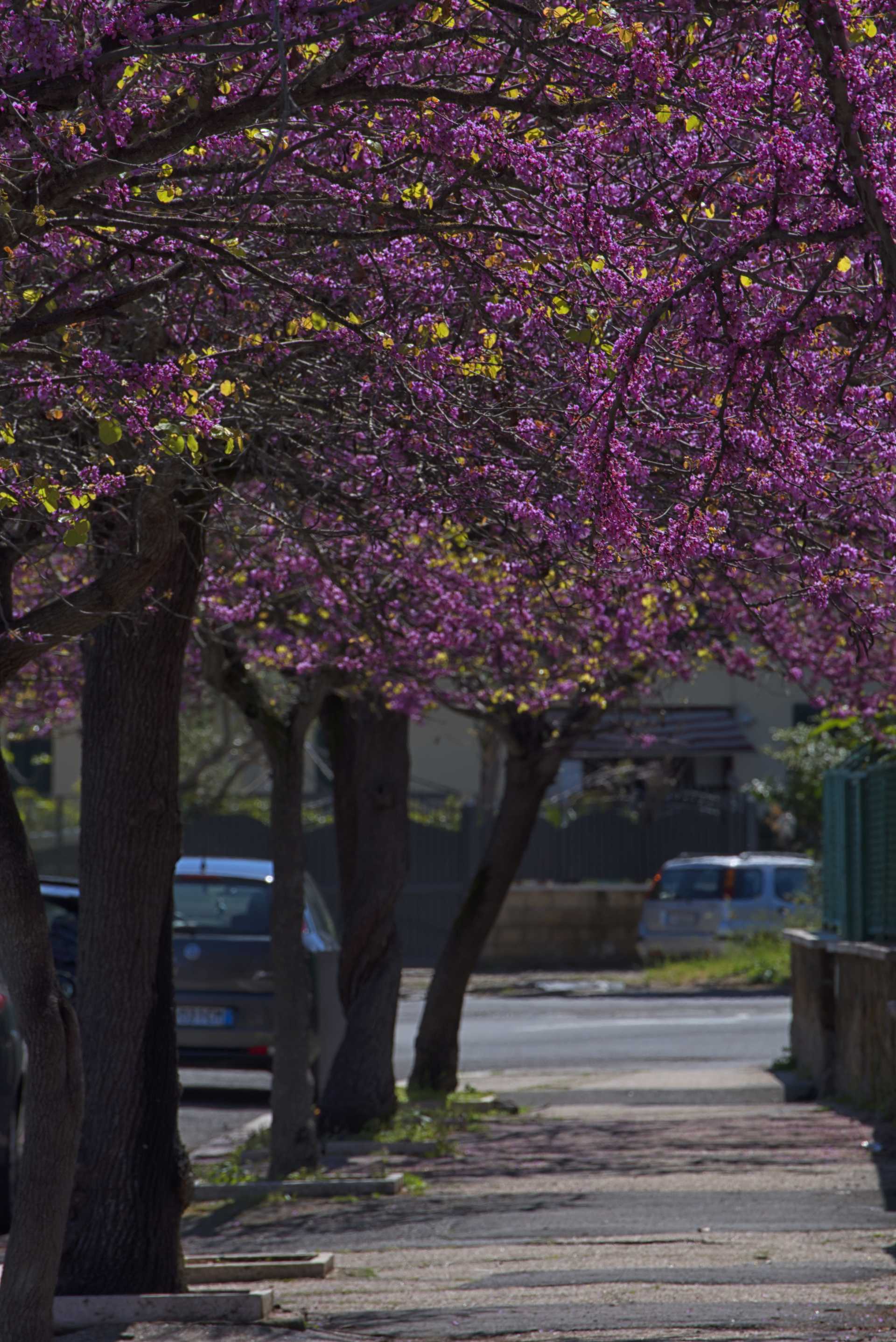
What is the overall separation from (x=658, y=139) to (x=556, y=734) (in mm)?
9541

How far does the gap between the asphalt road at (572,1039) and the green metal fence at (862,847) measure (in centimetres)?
362

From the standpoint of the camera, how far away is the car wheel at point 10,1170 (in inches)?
363

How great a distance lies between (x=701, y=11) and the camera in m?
4.71

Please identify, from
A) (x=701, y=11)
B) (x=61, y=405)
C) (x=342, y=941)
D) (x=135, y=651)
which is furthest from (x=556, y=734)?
(x=701, y=11)

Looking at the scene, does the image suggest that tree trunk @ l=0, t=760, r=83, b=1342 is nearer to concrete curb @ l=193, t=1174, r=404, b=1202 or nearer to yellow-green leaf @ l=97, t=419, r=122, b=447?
yellow-green leaf @ l=97, t=419, r=122, b=447

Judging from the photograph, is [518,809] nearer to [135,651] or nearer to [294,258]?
[135,651]

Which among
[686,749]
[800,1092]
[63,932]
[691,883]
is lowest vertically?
[800,1092]

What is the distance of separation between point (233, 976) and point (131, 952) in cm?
648

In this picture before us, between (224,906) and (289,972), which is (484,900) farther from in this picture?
(289,972)

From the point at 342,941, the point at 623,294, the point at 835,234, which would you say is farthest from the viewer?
the point at 342,941

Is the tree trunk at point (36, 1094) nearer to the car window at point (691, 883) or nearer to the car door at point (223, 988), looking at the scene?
the car door at point (223, 988)

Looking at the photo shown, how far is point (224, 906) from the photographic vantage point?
557 inches

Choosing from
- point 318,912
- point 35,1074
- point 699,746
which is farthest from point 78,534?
point 699,746

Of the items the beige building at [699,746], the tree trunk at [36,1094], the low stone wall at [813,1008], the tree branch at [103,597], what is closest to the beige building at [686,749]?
the beige building at [699,746]
